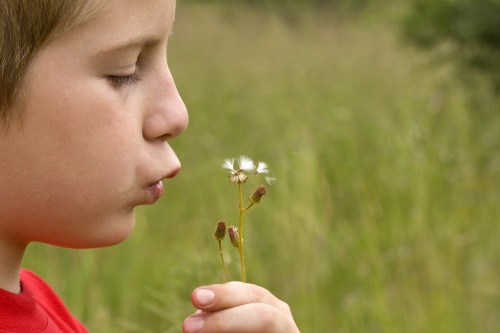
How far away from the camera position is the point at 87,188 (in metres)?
1.19

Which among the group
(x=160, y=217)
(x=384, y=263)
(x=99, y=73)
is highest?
(x=160, y=217)

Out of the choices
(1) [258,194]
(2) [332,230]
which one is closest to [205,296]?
(1) [258,194]

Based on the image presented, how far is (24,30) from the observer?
1156 mm

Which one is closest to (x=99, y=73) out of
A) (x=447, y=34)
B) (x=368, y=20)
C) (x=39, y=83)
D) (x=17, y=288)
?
(x=39, y=83)

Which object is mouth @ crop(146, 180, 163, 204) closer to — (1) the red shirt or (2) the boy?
(2) the boy

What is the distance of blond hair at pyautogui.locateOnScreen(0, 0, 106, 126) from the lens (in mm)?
1154

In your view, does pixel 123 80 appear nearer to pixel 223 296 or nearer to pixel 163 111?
pixel 163 111

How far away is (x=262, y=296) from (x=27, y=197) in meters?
0.33

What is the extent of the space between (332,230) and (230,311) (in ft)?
6.49

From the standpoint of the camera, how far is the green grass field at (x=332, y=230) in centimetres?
263

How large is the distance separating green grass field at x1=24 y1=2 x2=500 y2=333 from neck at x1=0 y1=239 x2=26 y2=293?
0.88m

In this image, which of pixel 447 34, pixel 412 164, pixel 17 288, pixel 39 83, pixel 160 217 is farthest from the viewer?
pixel 447 34

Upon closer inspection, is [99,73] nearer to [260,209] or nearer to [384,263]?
[384,263]

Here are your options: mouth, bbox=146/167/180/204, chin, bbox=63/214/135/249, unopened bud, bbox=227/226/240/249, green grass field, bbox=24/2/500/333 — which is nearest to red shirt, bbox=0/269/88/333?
chin, bbox=63/214/135/249
